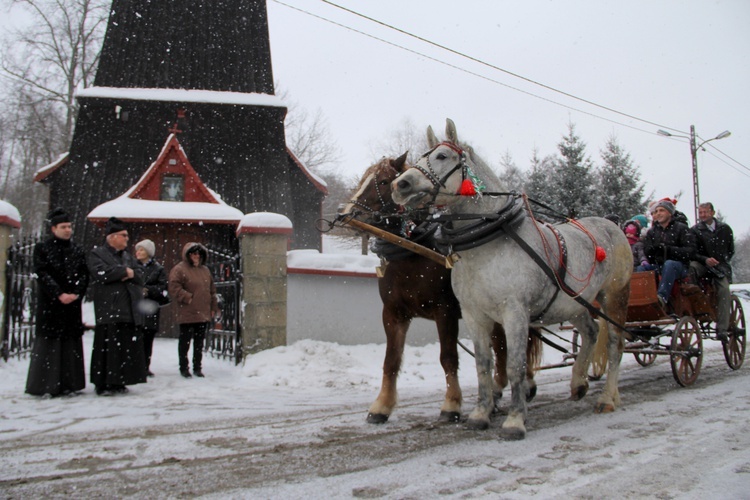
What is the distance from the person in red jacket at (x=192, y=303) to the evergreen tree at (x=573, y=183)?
13959 millimetres

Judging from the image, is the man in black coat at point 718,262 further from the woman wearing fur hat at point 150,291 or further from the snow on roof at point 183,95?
the snow on roof at point 183,95

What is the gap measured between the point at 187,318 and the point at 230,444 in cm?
409

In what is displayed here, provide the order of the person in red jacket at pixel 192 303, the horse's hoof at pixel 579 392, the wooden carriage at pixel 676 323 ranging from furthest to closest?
the person in red jacket at pixel 192 303, the wooden carriage at pixel 676 323, the horse's hoof at pixel 579 392

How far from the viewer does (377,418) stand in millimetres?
4754

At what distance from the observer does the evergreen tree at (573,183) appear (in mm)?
19422

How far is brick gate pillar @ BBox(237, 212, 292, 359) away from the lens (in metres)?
8.41

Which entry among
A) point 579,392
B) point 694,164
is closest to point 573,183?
point 694,164

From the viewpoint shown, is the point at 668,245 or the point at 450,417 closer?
the point at 450,417

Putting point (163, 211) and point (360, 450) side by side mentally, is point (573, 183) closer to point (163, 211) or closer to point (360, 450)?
point (163, 211)

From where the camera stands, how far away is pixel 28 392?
241 inches

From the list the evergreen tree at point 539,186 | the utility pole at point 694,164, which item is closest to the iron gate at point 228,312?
the evergreen tree at point 539,186

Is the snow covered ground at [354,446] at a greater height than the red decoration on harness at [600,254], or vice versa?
the red decoration on harness at [600,254]

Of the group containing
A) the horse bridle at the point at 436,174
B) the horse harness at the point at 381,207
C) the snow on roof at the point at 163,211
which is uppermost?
the snow on roof at the point at 163,211

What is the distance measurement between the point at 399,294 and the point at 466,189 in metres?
1.16
